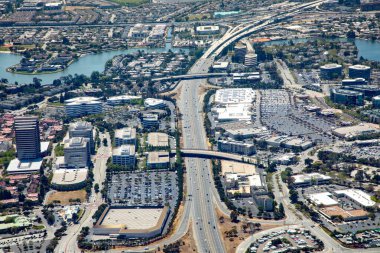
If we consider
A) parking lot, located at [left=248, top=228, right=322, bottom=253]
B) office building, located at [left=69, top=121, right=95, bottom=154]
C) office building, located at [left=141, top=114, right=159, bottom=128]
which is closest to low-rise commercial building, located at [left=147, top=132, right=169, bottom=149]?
office building, located at [left=141, top=114, right=159, bottom=128]

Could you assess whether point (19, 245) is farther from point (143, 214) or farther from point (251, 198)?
point (251, 198)

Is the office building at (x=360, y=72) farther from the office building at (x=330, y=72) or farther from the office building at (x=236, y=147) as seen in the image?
the office building at (x=236, y=147)

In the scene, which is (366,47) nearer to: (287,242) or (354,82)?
(354,82)

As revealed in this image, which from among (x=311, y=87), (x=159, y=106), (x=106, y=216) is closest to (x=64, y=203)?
(x=106, y=216)

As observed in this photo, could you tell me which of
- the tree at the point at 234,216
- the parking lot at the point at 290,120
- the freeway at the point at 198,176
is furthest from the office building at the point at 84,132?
the tree at the point at 234,216

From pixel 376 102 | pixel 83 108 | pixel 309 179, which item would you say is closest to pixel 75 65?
pixel 83 108

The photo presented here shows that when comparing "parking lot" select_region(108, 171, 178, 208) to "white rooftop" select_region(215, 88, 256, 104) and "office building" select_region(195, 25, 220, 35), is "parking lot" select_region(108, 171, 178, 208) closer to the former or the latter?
"white rooftop" select_region(215, 88, 256, 104)
